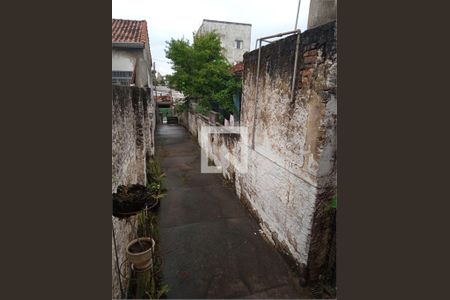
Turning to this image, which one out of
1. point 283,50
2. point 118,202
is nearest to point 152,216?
point 118,202

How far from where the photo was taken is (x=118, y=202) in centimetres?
244

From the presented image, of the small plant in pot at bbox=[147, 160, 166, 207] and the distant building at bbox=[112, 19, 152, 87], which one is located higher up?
the distant building at bbox=[112, 19, 152, 87]

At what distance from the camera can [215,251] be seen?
446 cm

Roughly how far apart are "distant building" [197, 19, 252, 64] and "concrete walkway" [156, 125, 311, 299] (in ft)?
65.9

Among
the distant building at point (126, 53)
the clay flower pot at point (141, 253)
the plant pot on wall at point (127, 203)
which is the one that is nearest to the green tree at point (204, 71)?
the distant building at point (126, 53)

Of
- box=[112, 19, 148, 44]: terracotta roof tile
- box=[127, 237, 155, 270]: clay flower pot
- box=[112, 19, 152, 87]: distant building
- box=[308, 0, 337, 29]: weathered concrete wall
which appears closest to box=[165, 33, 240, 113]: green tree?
box=[112, 19, 148, 44]: terracotta roof tile

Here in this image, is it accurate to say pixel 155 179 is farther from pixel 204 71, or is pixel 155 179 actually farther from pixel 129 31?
pixel 129 31

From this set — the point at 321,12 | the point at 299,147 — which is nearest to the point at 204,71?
the point at 321,12

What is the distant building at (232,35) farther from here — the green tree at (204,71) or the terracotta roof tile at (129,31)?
the green tree at (204,71)

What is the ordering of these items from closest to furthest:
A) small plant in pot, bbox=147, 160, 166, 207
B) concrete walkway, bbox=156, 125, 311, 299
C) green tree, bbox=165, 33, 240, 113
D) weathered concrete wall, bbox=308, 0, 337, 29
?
weathered concrete wall, bbox=308, 0, 337, 29
concrete walkway, bbox=156, 125, 311, 299
small plant in pot, bbox=147, 160, 166, 207
green tree, bbox=165, 33, 240, 113

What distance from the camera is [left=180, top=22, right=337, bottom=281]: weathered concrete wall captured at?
318 cm

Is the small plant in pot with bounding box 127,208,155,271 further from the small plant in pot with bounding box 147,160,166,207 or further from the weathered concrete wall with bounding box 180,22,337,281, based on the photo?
the small plant in pot with bounding box 147,160,166,207

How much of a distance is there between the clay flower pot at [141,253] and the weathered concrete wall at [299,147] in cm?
219

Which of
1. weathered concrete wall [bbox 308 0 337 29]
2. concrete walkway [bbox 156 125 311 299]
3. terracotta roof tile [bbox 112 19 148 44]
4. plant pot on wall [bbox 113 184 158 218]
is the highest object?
terracotta roof tile [bbox 112 19 148 44]
